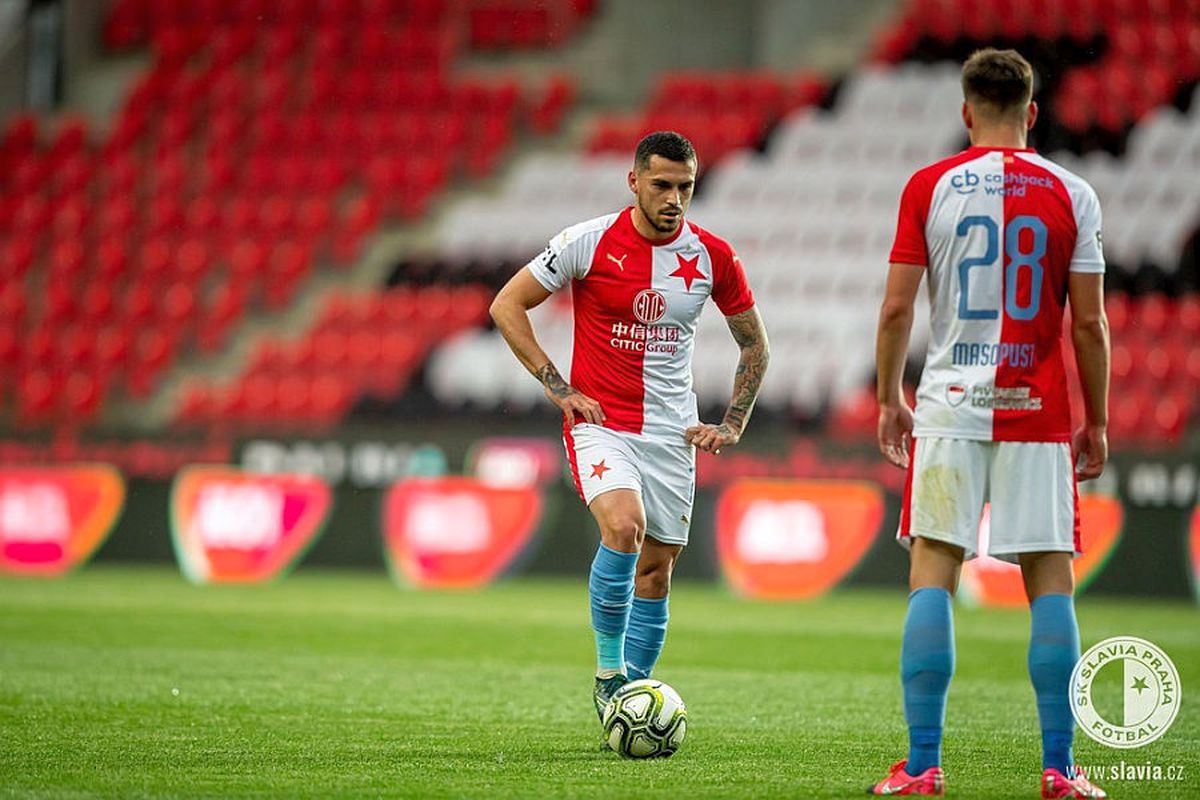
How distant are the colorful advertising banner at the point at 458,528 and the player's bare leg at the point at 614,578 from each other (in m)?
7.84

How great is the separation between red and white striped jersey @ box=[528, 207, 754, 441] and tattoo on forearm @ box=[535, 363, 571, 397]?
103 millimetres

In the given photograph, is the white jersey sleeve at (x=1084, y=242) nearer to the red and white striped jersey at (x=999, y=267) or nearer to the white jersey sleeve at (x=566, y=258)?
the red and white striped jersey at (x=999, y=267)

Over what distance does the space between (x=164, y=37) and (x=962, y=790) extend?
20.4 metres

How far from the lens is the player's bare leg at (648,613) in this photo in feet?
20.5

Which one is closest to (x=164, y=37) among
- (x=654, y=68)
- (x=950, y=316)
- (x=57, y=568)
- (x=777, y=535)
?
(x=654, y=68)

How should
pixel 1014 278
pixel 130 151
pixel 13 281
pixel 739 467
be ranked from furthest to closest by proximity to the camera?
pixel 130 151 → pixel 13 281 → pixel 739 467 → pixel 1014 278

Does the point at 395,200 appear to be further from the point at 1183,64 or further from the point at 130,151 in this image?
the point at 1183,64

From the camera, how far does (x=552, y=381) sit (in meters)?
6.21

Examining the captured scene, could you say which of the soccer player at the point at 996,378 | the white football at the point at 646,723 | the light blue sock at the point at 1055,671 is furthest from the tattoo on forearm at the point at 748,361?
the light blue sock at the point at 1055,671

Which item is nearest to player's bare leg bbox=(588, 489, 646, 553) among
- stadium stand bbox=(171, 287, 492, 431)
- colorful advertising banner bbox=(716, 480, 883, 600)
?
colorful advertising banner bbox=(716, 480, 883, 600)

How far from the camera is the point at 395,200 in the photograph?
69.3ft

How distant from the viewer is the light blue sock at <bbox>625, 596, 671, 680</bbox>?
6254 millimetres

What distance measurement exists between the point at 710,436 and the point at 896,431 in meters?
1.27
